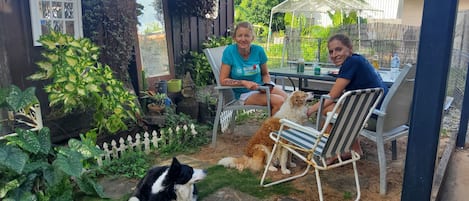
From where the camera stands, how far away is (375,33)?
7.36 meters

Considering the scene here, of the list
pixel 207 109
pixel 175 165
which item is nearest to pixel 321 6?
pixel 207 109

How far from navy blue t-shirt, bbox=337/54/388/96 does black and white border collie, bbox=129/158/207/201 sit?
53.6 inches

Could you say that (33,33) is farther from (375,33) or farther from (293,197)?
(375,33)

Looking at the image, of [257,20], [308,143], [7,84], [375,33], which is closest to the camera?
[308,143]

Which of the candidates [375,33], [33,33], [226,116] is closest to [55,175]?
[33,33]

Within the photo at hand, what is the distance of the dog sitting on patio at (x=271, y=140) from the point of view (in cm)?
282

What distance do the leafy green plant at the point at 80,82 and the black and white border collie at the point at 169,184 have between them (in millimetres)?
1162

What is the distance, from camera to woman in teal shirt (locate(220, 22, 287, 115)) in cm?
334

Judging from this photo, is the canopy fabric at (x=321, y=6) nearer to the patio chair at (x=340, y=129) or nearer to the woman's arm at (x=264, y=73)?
the woman's arm at (x=264, y=73)

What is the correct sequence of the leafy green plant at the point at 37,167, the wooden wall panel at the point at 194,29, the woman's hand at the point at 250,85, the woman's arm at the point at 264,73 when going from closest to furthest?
the leafy green plant at the point at 37,167 < the woman's hand at the point at 250,85 < the woman's arm at the point at 264,73 < the wooden wall panel at the point at 194,29

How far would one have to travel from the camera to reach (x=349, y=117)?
2.17 metres

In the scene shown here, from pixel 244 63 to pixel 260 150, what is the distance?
1037mm

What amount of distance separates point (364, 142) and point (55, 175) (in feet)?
9.57

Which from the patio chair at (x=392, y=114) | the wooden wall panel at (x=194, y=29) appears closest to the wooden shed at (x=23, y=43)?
the wooden wall panel at (x=194, y=29)
